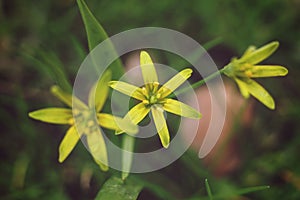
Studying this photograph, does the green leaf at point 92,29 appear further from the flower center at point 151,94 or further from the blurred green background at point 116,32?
the blurred green background at point 116,32

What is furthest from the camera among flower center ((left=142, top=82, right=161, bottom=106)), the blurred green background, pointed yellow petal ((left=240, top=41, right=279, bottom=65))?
the blurred green background

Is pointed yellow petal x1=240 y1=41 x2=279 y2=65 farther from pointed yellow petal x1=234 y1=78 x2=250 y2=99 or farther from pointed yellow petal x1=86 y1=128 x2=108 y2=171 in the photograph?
pointed yellow petal x1=86 y1=128 x2=108 y2=171

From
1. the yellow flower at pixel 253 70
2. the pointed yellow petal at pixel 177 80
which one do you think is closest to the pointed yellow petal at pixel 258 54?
the yellow flower at pixel 253 70

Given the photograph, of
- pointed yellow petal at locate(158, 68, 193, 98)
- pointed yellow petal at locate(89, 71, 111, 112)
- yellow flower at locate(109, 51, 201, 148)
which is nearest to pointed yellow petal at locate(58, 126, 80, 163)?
pointed yellow petal at locate(89, 71, 111, 112)

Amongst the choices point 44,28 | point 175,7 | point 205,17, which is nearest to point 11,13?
point 44,28

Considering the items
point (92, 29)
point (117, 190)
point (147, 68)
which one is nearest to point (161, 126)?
point (147, 68)

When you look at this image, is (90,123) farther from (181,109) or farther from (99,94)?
(181,109)

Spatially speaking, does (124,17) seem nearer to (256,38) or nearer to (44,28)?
(44,28)
